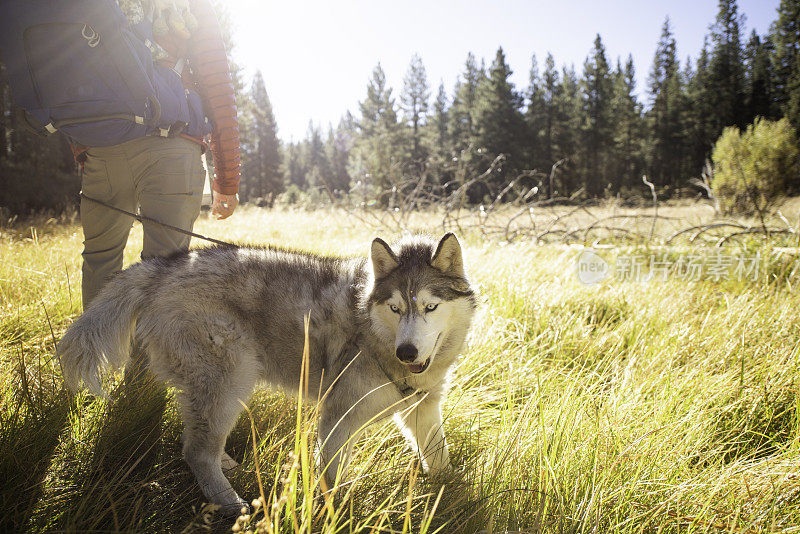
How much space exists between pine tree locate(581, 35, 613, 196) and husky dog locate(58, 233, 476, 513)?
4917 cm

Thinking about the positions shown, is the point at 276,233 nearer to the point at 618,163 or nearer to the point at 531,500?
the point at 531,500

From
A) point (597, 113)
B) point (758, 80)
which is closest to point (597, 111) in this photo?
point (597, 113)

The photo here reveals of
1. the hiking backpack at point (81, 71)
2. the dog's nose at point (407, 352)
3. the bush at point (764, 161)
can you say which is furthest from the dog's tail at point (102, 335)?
the bush at point (764, 161)

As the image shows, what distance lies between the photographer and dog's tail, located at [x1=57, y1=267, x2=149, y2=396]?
1956mm

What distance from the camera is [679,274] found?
17.2ft

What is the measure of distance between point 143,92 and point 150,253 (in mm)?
1013

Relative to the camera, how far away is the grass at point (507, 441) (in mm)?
1624

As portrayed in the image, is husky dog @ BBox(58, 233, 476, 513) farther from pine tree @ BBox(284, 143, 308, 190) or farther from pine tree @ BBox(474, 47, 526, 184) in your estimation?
pine tree @ BBox(284, 143, 308, 190)

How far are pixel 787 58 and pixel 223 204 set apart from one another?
62381 mm

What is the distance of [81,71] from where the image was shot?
6.97ft

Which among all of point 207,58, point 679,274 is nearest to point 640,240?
point 679,274

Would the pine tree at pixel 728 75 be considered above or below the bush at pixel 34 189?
above

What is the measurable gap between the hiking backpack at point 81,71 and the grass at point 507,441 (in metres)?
1.11

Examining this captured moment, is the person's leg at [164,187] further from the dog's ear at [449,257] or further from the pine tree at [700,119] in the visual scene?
the pine tree at [700,119]
